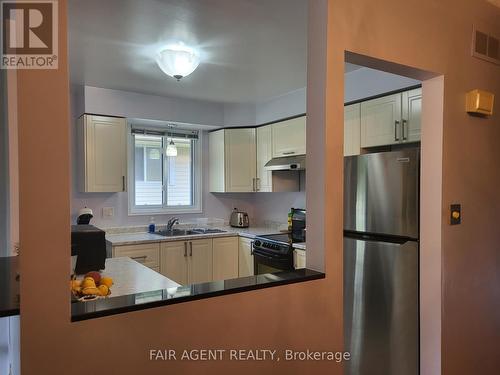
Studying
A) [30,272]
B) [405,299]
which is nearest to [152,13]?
[30,272]

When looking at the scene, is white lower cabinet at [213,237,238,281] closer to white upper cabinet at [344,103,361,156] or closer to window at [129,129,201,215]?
window at [129,129,201,215]

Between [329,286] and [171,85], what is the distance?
8.69 ft

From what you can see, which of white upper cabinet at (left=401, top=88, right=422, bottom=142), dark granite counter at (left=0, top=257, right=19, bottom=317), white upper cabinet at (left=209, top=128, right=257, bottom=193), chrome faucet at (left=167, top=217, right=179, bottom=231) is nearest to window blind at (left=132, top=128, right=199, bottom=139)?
white upper cabinet at (left=209, top=128, right=257, bottom=193)

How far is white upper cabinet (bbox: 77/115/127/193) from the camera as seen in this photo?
11.5ft

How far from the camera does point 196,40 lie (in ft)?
7.72

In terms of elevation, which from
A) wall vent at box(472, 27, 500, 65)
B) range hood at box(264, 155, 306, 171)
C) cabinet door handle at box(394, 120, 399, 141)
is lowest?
range hood at box(264, 155, 306, 171)

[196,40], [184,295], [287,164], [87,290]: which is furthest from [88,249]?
[287,164]

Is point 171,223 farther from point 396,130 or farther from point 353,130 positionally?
point 396,130

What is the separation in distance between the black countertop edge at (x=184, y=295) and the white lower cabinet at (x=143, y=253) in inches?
90.8

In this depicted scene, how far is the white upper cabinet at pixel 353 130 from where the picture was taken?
9.73ft

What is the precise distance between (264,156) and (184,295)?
304 cm

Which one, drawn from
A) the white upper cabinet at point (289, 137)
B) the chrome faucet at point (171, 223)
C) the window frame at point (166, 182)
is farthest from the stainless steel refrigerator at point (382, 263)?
the window frame at point (166, 182)

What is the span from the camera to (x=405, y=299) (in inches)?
85.2

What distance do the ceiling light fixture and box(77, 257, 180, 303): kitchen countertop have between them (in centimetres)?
138
